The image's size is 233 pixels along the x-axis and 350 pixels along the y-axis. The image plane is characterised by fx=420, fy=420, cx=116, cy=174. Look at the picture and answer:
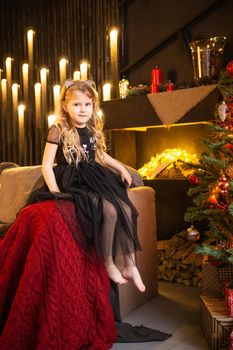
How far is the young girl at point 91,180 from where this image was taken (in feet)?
5.88

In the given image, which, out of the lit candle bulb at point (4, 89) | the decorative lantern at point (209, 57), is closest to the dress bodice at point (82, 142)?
the decorative lantern at point (209, 57)

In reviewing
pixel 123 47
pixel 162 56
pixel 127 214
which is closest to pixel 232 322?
pixel 127 214

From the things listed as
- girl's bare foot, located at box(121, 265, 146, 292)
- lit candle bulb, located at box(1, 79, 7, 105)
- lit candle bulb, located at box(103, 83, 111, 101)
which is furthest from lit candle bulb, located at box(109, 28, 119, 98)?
girl's bare foot, located at box(121, 265, 146, 292)

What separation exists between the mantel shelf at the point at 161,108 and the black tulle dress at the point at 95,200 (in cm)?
101

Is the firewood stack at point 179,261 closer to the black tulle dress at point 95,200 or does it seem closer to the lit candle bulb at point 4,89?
the black tulle dress at point 95,200

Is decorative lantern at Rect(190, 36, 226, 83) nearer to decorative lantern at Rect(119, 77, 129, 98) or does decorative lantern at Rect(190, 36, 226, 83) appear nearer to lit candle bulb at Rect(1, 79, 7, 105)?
decorative lantern at Rect(119, 77, 129, 98)

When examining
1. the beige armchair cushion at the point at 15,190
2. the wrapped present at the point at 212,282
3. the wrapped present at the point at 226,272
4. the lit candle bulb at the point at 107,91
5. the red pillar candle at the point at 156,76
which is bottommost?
the wrapped present at the point at 212,282

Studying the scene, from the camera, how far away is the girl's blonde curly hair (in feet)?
6.59

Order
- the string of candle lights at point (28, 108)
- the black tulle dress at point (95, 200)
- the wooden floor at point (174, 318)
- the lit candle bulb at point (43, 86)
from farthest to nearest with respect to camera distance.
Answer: the string of candle lights at point (28, 108) < the lit candle bulb at point (43, 86) < the wooden floor at point (174, 318) < the black tulle dress at point (95, 200)

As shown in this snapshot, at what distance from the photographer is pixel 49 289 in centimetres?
165

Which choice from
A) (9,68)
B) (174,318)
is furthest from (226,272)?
(9,68)

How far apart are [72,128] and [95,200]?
422 millimetres

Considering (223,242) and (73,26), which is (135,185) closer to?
(223,242)

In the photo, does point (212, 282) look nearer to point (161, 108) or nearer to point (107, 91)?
point (161, 108)
